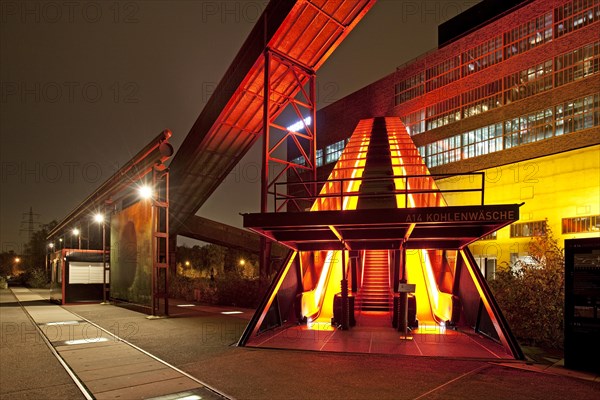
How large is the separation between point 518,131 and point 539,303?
21.1 metres

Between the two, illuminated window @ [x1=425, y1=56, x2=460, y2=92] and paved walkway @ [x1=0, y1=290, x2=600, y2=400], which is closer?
paved walkway @ [x1=0, y1=290, x2=600, y2=400]

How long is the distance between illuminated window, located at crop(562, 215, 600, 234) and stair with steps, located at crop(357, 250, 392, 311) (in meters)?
12.8

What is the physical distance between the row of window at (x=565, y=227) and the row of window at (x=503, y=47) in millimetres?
11413

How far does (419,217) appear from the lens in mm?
10625

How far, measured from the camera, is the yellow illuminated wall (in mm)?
25203

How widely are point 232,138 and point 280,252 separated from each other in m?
18.8

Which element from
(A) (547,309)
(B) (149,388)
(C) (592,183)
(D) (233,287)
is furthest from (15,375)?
(C) (592,183)

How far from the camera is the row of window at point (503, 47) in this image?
87.5ft

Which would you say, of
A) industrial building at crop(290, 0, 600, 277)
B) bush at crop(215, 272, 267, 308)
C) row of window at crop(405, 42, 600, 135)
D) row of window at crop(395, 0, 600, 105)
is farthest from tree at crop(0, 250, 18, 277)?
industrial building at crop(290, 0, 600, 277)

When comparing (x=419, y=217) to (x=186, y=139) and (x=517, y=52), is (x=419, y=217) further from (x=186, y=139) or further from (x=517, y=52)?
(x=517, y=52)

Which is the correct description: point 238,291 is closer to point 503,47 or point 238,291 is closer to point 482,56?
point 482,56

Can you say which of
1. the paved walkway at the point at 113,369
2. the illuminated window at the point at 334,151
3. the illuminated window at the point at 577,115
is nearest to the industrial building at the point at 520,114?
the illuminated window at the point at 577,115

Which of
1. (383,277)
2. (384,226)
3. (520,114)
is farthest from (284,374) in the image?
(520,114)

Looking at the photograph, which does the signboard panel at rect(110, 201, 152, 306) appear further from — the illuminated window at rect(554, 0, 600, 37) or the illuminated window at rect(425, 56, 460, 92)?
the illuminated window at rect(554, 0, 600, 37)
